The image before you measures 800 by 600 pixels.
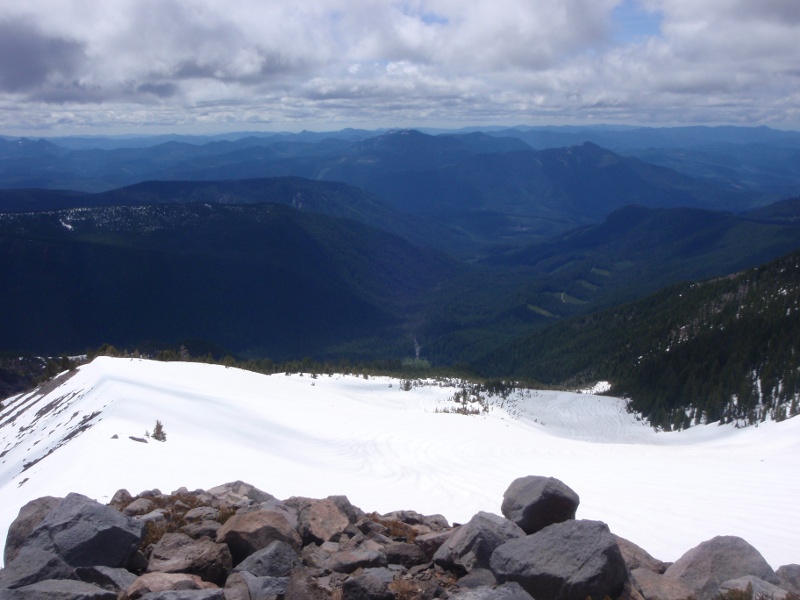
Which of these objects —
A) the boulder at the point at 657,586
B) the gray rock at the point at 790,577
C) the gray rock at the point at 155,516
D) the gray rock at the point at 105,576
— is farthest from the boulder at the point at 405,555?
the gray rock at the point at 790,577

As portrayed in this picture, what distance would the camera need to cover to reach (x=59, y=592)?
7285 mm

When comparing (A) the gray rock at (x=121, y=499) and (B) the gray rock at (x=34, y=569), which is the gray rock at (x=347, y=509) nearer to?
(A) the gray rock at (x=121, y=499)

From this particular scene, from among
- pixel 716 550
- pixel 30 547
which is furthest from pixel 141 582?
pixel 716 550

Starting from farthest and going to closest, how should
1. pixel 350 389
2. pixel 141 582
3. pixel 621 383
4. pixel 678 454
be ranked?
pixel 621 383, pixel 350 389, pixel 678 454, pixel 141 582

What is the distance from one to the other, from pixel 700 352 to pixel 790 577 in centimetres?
6094

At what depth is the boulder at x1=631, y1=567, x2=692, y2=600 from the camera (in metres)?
8.30

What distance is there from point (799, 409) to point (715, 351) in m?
24.6

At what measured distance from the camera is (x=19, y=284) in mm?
197125

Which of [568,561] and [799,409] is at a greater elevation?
[568,561]

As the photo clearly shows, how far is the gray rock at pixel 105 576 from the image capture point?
7992 millimetres

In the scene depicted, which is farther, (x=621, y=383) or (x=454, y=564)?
(x=621, y=383)

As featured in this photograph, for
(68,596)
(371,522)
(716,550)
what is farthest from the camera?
(371,522)

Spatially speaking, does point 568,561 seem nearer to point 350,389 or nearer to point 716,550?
point 716,550

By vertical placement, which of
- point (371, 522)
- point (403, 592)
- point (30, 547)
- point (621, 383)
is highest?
point (30, 547)
